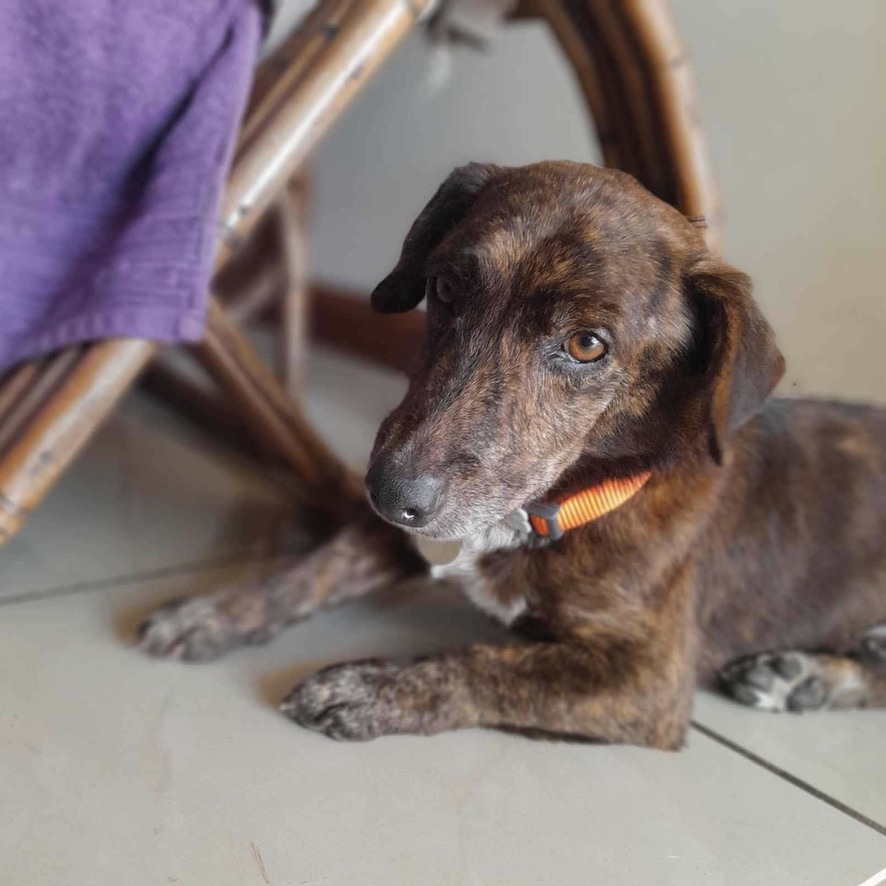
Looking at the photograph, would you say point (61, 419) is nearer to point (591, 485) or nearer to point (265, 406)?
point (265, 406)

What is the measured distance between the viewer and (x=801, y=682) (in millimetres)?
1496

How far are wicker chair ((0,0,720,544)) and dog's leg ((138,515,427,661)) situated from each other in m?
0.29

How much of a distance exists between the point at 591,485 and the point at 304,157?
787mm

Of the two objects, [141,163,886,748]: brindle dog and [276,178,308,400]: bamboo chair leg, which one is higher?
[141,163,886,748]: brindle dog

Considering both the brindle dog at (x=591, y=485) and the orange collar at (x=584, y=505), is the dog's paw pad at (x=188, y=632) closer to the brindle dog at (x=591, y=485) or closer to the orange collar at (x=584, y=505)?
the brindle dog at (x=591, y=485)

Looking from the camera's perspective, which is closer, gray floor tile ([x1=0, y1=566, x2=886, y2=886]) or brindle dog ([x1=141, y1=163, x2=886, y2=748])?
gray floor tile ([x1=0, y1=566, x2=886, y2=886])

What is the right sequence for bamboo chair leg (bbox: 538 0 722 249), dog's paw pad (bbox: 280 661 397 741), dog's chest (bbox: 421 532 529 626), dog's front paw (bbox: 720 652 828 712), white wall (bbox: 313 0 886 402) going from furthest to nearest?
1. white wall (bbox: 313 0 886 402)
2. bamboo chair leg (bbox: 538 0 722 249)
3. dog's front paw (bbox: 720 652 828 712)
4. dog's chest (bbox: 421 532 529 626)
5. dog's paw pad (bbox: 280 661 397 741)

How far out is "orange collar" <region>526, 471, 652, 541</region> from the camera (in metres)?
1.30

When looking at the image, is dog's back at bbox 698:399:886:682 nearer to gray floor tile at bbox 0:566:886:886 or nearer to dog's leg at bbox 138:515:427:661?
gray floor tile at bbox 0:566:886:886

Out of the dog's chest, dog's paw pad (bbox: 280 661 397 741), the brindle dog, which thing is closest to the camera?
the brindle dog

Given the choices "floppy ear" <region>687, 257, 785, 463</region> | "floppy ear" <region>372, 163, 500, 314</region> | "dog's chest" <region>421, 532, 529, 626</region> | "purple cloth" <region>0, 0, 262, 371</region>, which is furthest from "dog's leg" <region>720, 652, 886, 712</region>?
"purple cloth" <region>0, 0, 262, 371</region>

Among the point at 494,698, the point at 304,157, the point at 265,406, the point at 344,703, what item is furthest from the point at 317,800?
the point at 304,157

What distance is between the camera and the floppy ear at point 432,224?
4.35 feet

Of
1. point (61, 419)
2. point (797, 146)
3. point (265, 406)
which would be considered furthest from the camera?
point (797, 146)
